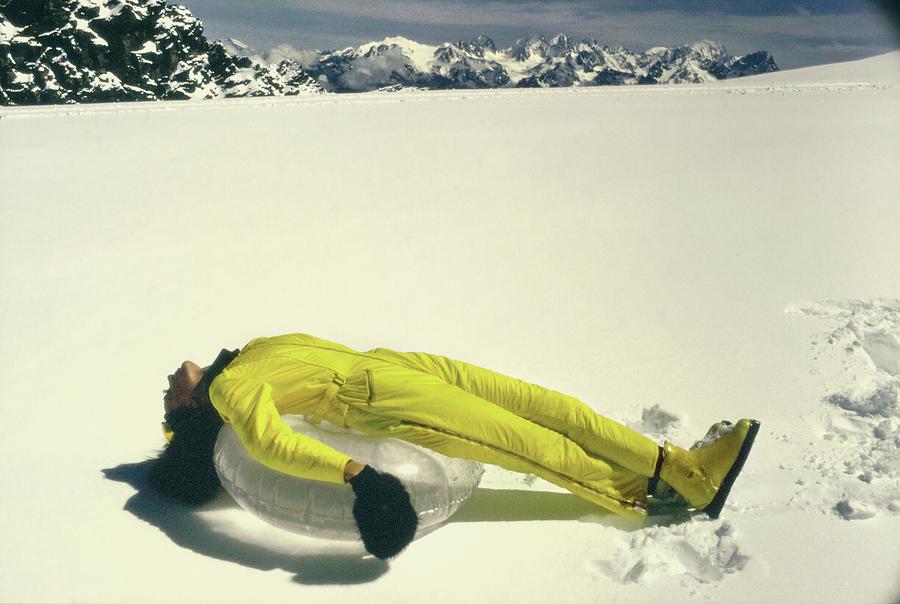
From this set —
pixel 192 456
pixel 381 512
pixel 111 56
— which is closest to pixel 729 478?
pixel 381 512

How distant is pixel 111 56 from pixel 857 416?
9197 cm

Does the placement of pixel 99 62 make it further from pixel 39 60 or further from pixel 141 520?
pixel 141 520

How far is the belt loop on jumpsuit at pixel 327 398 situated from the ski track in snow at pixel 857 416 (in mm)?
1625

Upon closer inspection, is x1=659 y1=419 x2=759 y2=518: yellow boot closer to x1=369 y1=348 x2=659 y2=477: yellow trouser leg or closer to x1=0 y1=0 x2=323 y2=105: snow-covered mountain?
x1=369 y1=348 x2=659 y2=477: yellow trouser leg

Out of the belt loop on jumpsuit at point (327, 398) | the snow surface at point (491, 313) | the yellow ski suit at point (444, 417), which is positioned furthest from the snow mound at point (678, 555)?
the belt loop on jumpsuit at point (327, 398)

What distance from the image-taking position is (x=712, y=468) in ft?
8.23

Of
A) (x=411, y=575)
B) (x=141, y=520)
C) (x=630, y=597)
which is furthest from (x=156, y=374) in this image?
(x=630, y=597)

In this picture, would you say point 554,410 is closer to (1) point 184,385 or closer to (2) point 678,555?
(2) point 678,555

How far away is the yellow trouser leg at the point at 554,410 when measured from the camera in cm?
257

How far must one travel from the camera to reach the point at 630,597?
2.20m

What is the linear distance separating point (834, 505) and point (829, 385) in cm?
106

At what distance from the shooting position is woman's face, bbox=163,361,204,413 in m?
2.75

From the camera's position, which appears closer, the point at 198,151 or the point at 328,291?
the point at 328,291

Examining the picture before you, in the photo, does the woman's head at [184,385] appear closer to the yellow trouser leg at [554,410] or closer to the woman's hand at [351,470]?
the yellow trouser leg at [554,410]
